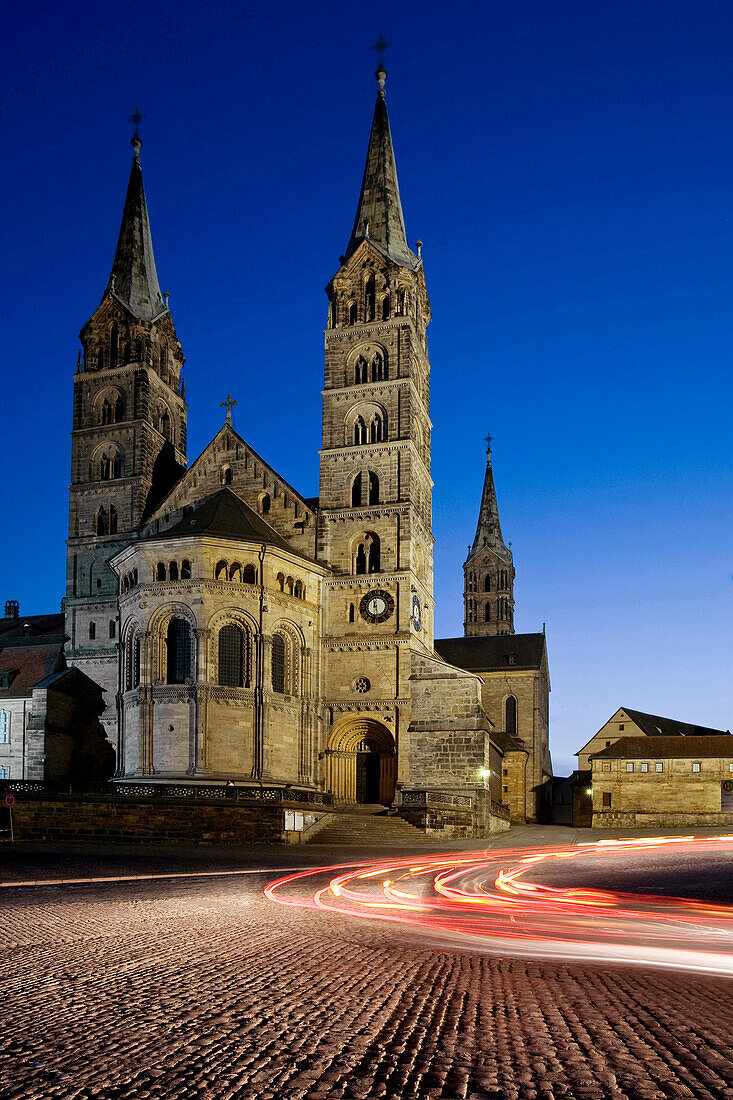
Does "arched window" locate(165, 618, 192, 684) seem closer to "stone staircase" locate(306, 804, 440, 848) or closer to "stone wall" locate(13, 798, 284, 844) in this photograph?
"stone staircase" locate(306, 804, 440, 848)

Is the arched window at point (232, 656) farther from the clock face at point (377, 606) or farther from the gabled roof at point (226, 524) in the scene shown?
the clock face at point (377, 606)

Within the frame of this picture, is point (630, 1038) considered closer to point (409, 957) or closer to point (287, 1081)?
point (287, 1081)

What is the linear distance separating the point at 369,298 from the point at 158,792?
2925 cm

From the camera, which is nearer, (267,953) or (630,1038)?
(630,1038)

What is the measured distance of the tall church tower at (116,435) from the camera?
5275 cm

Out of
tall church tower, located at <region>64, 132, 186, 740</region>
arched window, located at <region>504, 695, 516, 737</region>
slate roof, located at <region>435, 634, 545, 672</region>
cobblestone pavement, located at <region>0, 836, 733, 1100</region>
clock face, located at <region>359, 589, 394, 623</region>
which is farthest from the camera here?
slate roof, located at <region>435, 634, 545, 672</region>

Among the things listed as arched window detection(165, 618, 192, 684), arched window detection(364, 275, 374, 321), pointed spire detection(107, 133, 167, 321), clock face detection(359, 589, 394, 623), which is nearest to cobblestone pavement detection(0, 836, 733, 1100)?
arched window detection(165, 618, 192, 684)

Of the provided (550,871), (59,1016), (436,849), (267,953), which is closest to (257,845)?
(436,849)

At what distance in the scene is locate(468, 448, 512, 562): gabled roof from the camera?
4146 inches

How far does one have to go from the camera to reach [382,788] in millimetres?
49094

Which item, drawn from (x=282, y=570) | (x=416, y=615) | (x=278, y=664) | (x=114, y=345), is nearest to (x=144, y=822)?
(x=278, y=664)

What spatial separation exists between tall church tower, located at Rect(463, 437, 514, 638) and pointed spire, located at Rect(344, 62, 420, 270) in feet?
171

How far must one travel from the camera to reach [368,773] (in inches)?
1961

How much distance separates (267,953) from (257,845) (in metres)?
24.1
